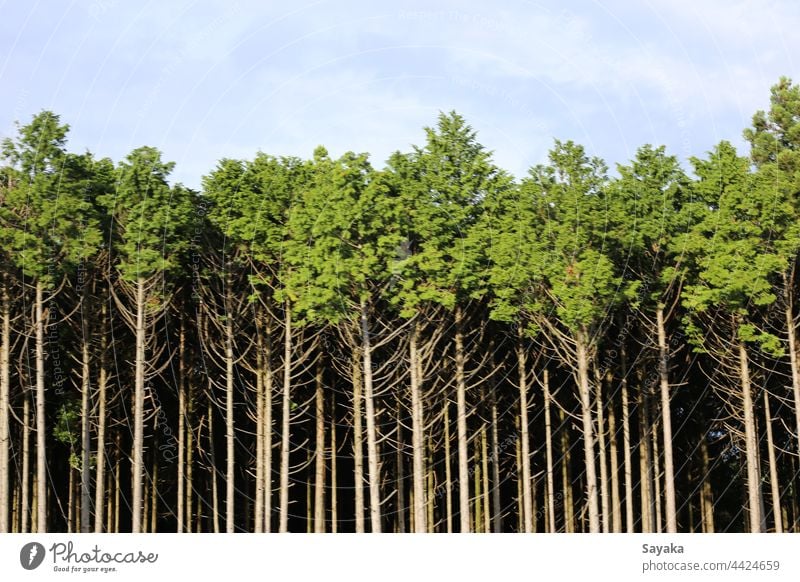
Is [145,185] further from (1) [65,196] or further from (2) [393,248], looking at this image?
(2) [393,248]

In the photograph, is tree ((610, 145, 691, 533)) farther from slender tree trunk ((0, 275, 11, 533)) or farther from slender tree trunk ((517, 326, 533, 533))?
slender tree trunk ((0, 275, 11, 533))

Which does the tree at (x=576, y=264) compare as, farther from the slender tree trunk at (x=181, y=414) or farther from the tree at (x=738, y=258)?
the slender tree trunk at (x=181, y=414)

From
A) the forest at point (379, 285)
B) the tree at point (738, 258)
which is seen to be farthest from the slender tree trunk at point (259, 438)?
the tree at point (738, 258)

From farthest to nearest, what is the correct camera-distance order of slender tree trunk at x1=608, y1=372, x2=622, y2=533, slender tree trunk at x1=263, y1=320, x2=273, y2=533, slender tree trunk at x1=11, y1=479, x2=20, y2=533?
1. slender tree trunk at x1=11, y1=479, x2=20, y2=533
2. slender tree trunk at x1=608, y1=372, x2=622, y2=533
3. slender tree trunk at x1=263, y1=320, x2=273, y2=533

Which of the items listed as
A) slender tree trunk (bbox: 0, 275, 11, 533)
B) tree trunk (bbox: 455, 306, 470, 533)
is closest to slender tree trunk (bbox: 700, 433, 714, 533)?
tree trunk (bbox: 455, 306, 470, 533)

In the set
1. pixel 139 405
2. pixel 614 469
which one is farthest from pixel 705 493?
pixel 139 405

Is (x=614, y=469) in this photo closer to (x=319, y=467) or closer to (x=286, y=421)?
(x=319, y=467)
